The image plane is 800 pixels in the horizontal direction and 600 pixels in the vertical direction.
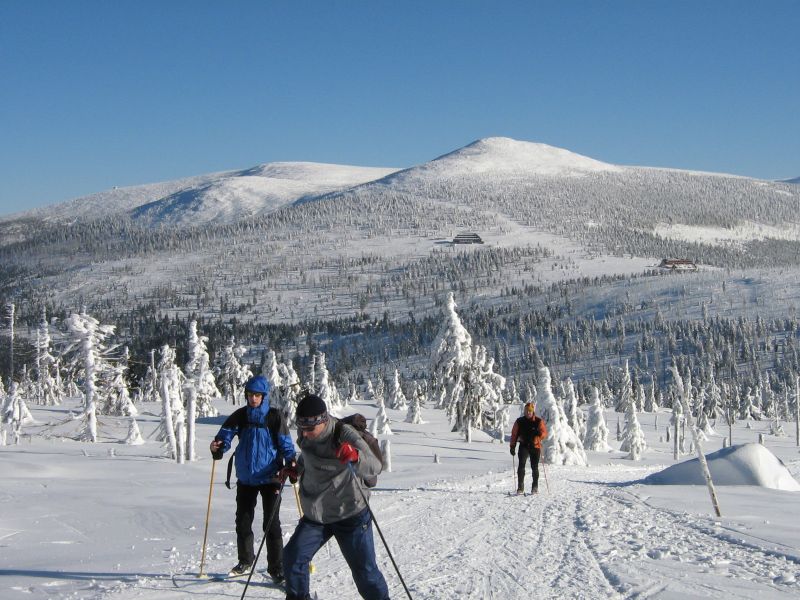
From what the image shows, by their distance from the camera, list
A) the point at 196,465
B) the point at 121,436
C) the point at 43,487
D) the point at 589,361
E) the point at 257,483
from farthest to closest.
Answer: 1. the point at 589,361
2. the point at 121,436
3. the point at 196,465
4. the point at 43,487
5. the point at 257,483

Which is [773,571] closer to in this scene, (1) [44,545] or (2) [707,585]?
(2) [707,585]

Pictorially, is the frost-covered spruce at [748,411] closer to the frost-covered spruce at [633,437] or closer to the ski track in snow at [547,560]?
the frost-covered spruce at [633,437]

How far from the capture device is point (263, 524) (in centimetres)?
774

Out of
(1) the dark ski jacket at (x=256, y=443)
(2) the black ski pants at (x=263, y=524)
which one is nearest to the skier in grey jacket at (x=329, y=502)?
(2) the black ski pants at (x=263, y=524)

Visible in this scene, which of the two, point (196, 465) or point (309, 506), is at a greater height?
point (309, 506)

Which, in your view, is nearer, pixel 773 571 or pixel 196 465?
pixel 773 571

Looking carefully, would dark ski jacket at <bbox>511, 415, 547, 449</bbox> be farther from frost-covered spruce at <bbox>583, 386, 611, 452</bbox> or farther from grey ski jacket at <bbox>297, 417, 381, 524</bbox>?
frost-covered spruce at <bbox>583, 386, 611, 452</bbox>

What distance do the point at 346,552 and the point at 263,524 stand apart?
75.6 inches

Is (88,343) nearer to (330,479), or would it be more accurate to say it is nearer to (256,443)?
(256,443)

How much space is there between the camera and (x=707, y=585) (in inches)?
284

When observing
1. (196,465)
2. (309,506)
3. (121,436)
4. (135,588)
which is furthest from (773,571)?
(121,436)

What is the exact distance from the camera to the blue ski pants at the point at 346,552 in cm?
605

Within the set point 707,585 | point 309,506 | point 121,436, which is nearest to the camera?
point 309,506

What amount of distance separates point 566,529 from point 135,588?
6144 millimetres
